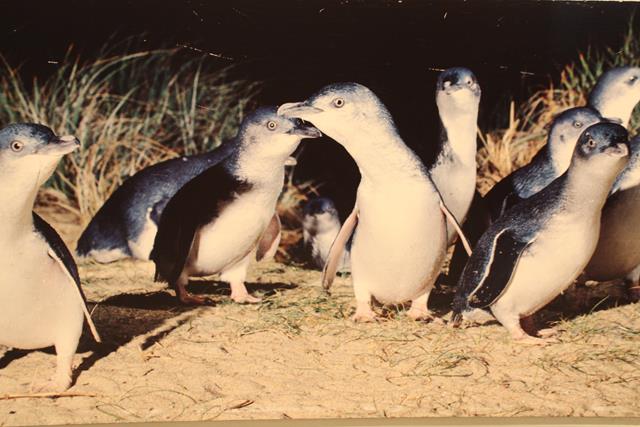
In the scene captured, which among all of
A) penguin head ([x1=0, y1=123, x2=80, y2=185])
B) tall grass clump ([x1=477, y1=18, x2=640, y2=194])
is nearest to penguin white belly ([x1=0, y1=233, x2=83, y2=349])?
penguin head ([x1=0, y1=123, x2=80, y2=185])

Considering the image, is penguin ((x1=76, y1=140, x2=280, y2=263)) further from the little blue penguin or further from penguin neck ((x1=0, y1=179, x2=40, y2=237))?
penguin neck ((x1=0, y1=179, x2=40, y2=237))

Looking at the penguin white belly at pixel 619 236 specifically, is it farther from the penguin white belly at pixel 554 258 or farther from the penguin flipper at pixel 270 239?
→ the penguin flipper at pixel 270 239

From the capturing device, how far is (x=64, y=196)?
4.34 m

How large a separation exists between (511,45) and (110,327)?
1617 mm

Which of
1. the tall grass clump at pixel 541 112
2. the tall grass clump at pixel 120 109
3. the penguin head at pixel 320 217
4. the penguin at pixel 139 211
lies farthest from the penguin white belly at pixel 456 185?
the tall grass clump at pixel 120 109

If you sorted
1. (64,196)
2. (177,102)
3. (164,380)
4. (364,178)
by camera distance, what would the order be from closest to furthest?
(164,380), (364,178), (64,196), (177,102)

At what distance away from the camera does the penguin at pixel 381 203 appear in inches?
107

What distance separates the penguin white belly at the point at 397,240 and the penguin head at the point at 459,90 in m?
0.48

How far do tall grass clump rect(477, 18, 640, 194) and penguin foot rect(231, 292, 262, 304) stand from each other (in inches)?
52.8

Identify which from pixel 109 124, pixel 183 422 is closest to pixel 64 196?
pixel 109 124

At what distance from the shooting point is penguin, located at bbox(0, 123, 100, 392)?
7.77 feet

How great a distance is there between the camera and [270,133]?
3.08 meters

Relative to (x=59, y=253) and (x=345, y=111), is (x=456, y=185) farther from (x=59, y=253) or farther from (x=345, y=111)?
(x=59, y=253)

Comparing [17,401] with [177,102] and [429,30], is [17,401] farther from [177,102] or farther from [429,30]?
[177,102]
